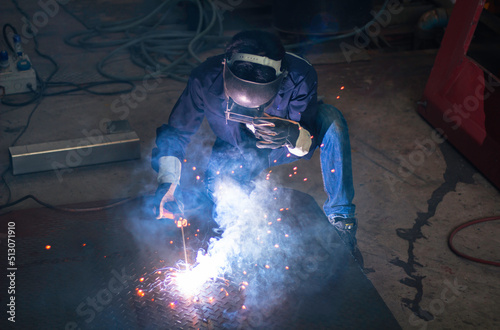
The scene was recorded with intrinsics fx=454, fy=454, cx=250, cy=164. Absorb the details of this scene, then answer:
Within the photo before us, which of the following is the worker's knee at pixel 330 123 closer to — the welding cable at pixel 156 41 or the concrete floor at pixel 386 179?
the concrete floor at pixel 386 179

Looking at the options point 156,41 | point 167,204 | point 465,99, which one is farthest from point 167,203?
point 156,41

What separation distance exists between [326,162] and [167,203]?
85 centimetres

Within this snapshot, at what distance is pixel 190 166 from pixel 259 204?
76cm

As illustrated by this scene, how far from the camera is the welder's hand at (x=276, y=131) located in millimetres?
2008

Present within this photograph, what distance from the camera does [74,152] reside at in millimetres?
2943

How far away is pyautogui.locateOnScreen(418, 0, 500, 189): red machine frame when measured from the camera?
298 centimetres

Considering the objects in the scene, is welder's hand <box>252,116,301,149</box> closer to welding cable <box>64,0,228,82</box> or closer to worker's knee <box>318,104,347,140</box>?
worker's knee <box>318,104,347,140</box>

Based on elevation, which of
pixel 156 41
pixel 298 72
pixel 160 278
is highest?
pixel 298 72

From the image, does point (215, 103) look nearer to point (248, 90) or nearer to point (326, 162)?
point (248, 90)

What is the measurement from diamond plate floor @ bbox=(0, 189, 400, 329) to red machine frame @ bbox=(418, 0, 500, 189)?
1.44 meters

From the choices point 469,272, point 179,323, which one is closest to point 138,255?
point 179,323

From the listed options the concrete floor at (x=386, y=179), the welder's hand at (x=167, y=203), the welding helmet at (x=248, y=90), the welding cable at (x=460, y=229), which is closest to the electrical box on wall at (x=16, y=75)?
the concrete floor at (x=386, y=179)

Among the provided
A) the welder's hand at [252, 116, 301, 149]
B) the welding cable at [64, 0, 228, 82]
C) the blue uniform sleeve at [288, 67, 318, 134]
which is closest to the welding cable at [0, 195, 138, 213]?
the welder's hand at [252, 116, 301, 149]

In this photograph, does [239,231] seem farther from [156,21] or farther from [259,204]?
[156,21]
